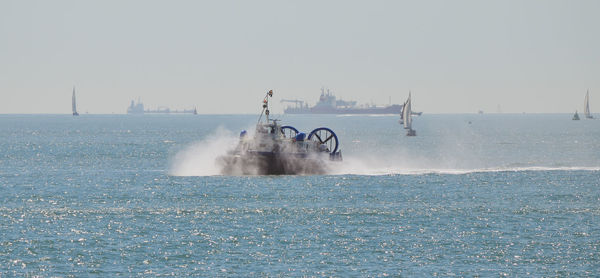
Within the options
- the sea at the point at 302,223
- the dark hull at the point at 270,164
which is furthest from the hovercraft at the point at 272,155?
the sea at the point at 302,223

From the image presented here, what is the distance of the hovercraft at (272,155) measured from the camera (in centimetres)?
7831

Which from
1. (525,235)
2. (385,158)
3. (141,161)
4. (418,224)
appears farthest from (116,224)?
(385,158)

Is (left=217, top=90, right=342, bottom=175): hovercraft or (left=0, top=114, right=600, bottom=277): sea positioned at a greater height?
(left=217, top=90, right=342, bottom=175): hovercraft

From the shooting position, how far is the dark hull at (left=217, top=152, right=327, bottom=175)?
7825 centimetres

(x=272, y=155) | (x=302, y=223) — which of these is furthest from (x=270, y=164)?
(x=302, y=223)

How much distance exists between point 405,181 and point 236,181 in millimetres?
15431

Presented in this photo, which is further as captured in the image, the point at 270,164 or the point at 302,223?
the point at 270,164

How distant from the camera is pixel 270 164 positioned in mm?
78375

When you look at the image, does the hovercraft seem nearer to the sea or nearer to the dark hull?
the dark hull

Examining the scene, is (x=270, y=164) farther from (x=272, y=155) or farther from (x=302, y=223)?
(x=302, y=223)

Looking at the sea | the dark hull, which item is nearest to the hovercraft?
the dark hull

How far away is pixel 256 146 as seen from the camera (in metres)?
78.7

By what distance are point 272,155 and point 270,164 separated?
0.94 m

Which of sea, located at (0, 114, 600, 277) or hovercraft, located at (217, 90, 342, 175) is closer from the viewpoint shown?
sea, located at (0, 114, 600, 277)
